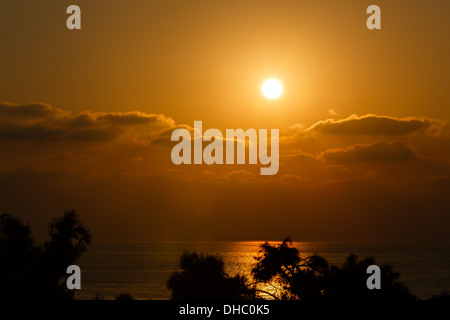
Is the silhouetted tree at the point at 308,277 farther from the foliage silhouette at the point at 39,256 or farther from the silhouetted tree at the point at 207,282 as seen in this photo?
the foliage silhouette at the point at 39,256

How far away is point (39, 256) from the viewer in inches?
1097

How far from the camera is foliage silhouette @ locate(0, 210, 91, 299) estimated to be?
2542 cm

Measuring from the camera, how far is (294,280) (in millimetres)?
23406

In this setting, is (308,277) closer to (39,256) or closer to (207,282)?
(207,282)

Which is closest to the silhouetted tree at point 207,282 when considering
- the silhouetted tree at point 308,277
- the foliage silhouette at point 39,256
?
the silhouetted tree at point 308,277

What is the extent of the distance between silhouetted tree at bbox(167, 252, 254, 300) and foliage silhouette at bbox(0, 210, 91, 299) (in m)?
5.32

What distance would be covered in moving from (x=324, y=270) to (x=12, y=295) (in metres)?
13.0

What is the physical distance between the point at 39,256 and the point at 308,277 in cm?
1335

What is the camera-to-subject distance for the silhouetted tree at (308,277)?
22766 millimetres

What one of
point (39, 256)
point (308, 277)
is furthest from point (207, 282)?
point (39, 256)

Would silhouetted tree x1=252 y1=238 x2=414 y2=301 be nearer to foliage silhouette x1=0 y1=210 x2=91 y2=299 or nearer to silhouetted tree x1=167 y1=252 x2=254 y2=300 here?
silhouetted tree x1=167 y1=252 x2=254 y2=300

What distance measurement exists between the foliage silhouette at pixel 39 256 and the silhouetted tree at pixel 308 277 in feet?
31.8
